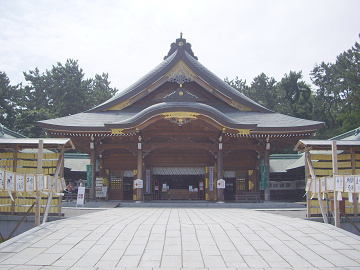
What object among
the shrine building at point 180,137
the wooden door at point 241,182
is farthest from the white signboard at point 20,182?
the wooden door at point 241,182

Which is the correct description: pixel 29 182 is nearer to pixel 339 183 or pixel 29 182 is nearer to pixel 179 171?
pixel 339 183

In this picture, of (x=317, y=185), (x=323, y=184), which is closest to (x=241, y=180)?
(x=317, y=185)

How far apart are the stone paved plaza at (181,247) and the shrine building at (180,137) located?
858 centimetres

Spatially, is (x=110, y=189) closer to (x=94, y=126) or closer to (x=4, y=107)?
(x=94, y=126)

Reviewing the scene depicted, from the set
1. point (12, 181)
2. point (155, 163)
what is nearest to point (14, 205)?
point (12, 181)

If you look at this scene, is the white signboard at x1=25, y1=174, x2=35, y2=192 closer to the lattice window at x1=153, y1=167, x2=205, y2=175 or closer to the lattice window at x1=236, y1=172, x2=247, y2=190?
the lattice window at x1=153, y1=167, x2=205, y2=175

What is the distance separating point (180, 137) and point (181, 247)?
38.3 ft

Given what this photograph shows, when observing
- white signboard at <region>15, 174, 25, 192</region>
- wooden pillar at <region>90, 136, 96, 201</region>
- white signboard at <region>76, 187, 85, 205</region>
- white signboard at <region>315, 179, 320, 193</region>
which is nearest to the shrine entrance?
wooden pillar at <region>90, 136, 96, 201</region>

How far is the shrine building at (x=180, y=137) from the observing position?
54.8ft

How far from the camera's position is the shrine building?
1670cm

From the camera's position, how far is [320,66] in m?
46.0

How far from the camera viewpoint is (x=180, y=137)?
18.1 m

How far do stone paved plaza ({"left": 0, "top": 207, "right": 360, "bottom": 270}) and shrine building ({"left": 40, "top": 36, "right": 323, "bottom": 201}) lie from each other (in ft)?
28.2

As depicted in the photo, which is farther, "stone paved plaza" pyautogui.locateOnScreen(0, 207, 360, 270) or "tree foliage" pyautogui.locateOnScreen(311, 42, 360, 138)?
"tree foliage" pyautogui.locateOnScreen(311, 42, 360, 138)
